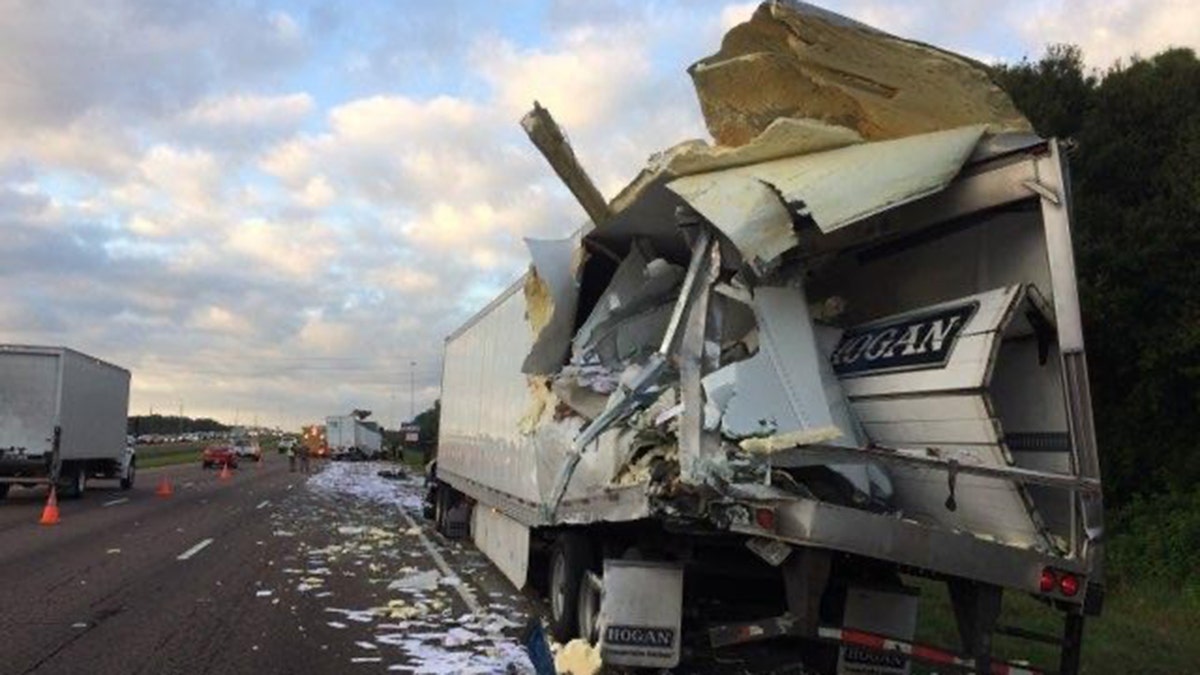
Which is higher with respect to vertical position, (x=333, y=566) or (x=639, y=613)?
(x=639, y=613)

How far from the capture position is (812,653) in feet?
23.4

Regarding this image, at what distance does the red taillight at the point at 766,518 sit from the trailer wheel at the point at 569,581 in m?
3.63

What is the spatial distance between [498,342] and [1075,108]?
16.0 metres

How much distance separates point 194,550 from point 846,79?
43.0ft

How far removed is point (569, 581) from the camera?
9.63m

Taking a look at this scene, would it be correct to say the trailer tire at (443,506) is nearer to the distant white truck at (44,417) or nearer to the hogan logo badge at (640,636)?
the distant white truck at (44,417)

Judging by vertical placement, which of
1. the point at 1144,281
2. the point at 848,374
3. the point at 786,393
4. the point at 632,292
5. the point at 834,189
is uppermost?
the point at 1144,281

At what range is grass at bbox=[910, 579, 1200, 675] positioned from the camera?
9.38m

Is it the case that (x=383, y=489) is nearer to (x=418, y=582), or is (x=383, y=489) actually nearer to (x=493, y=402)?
(x=493, y=402)

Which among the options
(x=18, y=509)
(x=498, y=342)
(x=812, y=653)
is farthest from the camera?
(x=18, y=509)

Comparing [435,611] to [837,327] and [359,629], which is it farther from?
[837,327]

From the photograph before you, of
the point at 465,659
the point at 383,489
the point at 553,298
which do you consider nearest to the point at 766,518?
the point at 465,659

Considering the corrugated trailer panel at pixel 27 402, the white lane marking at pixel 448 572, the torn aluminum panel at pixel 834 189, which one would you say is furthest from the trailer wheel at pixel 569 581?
the corrugated trailer panel at pixel 27 402

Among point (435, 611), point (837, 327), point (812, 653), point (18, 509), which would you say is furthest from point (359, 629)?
point (18, 509)
